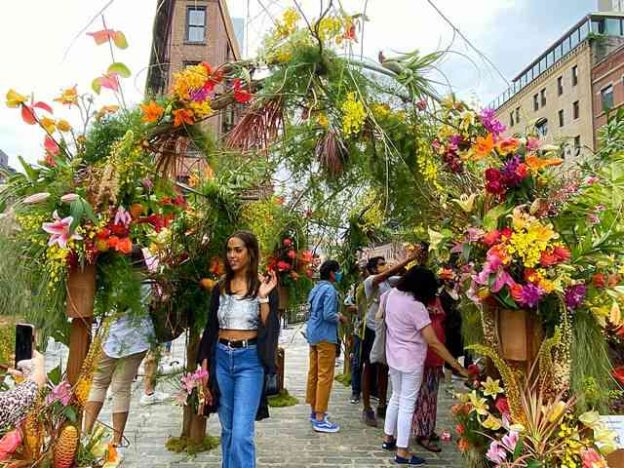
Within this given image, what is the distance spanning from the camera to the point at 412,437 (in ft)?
16.5

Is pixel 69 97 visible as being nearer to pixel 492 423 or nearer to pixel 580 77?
pixel 492 423

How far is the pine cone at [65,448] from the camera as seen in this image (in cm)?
245

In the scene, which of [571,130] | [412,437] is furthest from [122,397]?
[571,130]

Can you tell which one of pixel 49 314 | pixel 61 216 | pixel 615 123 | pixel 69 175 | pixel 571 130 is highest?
pixel 571 130

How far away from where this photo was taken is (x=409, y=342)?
424cm

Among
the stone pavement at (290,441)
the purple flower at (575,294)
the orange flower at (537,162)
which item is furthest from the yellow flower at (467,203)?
the stone pavement at (290,441)

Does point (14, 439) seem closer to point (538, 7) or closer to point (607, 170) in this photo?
point (538, 7)

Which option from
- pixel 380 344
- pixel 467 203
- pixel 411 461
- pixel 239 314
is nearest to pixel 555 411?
pixel 467 203

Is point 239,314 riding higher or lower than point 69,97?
lower

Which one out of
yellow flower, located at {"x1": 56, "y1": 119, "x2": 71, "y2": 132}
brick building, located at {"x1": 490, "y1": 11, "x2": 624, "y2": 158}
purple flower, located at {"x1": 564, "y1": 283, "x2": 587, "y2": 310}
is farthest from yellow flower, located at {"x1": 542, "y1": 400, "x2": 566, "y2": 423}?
brick building, located at {"x1": 490, "y1": 11, "x2": 624, "y2": 158}

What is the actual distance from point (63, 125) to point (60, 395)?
1377 millimetres

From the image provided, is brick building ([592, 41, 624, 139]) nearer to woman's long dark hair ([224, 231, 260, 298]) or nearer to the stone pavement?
the stone pavement

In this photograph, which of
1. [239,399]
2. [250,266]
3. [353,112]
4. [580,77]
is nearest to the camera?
[353,112]

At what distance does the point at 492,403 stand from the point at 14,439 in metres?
2.45
